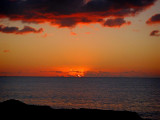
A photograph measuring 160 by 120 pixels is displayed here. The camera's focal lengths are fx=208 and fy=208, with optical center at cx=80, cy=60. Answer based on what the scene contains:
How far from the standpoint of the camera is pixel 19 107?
32250mm

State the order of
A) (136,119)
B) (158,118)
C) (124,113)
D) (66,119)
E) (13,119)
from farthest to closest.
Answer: (158,118)
(124,113)
(136,119)
(66,119)
(13,119)

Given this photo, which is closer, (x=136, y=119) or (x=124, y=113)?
(x=136, y=119)

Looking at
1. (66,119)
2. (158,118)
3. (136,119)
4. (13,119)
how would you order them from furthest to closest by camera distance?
(158,118) < (136,119) < (66,119) < (13,119)

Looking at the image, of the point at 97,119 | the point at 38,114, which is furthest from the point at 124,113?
the point at 38,114

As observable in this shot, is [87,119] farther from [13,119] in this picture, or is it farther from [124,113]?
[13,119]

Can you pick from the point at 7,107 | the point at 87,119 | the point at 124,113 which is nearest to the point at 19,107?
the point at 7,107

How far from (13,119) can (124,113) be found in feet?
52.7

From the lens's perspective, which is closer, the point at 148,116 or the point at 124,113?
the point at 124,113

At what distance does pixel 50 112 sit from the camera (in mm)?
30953

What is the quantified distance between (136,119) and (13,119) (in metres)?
16.8

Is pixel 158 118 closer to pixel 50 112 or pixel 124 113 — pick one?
pixel 124 113

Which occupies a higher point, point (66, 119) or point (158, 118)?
point (66, 119)

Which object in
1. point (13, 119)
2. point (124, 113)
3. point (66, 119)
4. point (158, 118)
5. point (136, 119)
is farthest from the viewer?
point (158, 118)

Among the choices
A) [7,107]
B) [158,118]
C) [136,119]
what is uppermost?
[7,107]
